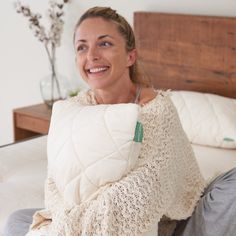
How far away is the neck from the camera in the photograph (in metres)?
1.52

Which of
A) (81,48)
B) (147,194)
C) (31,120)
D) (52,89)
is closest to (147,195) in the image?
(147,194)

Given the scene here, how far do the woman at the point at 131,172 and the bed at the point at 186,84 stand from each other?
0.43 metres

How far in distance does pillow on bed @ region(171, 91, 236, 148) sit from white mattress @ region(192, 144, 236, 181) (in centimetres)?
3

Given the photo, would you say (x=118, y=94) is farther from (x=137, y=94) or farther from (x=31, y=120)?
(x=31, y=120)

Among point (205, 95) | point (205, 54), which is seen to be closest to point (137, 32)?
point (205, 54)

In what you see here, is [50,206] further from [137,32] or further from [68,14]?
[68,14]

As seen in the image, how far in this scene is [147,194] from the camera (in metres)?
1.27

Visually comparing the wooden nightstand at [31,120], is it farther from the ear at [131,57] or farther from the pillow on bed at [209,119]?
the ear at [131,57]

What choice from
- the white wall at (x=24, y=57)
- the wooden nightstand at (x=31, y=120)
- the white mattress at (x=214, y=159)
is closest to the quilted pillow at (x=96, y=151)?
the white mattress at (x=214, y=159)

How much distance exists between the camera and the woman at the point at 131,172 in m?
1.26

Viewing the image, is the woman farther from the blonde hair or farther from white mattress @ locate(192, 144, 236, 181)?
white mattress @ locate(192, 144, 236, 181)

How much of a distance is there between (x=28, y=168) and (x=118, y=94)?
0.81m

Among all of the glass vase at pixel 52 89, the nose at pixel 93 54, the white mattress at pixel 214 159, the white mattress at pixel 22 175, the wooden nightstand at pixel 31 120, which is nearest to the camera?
the nose at pixel 93 54

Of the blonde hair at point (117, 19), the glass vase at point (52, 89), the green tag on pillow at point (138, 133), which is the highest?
the blonde hair at point (117, 19)
